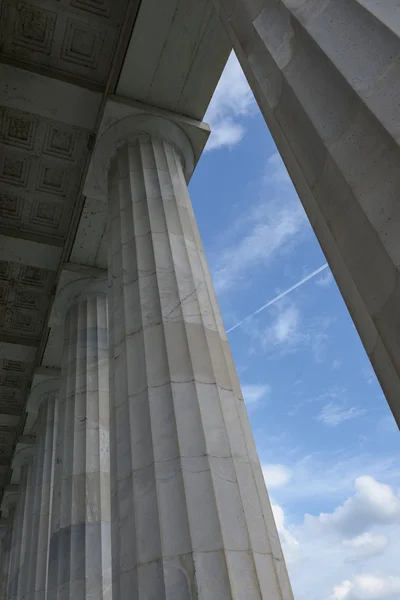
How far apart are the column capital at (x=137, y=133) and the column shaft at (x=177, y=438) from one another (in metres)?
3.37

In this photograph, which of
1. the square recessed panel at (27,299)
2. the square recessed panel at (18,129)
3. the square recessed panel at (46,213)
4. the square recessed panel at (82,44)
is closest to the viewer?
the square recessed panel at (82,44)

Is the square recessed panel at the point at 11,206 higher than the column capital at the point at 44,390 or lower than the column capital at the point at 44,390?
higher

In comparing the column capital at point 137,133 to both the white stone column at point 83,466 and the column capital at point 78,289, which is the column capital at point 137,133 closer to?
the column capital at point 78,289

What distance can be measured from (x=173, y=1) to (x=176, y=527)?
1404 cm

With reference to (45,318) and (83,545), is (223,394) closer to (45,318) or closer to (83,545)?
(83,545)

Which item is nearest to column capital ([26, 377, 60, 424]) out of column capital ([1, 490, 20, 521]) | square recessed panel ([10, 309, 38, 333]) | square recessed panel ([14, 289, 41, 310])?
square recessed panel ([10, 309, 38, 333])

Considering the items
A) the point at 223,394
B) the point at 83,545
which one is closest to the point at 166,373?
the point at 223,394

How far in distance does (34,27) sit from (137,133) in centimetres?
441

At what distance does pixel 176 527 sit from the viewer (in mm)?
8117

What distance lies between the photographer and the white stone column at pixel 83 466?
1559cm

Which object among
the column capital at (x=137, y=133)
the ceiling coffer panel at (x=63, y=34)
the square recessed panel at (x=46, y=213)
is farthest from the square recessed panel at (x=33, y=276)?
the ceiling coffer panel at (x=63, y=34)

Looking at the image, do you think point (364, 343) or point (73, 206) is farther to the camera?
point (73, 206)

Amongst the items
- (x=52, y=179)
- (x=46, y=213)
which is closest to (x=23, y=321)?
(x=46, y=213)

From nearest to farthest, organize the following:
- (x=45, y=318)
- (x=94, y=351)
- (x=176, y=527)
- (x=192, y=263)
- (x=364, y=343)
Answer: (x=364, y=343)
(x=176, y=527)
(x=192, y=263)
(x=94, y=351)
(x=45, y=318)
